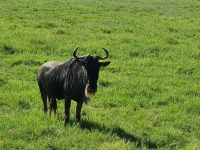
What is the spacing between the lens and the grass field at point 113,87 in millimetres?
6930

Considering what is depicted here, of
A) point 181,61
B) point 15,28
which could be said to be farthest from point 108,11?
point 181,61

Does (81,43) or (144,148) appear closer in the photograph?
(144,148)

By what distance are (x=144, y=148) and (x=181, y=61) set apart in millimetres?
7127

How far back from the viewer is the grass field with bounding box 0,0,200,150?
22.7ft

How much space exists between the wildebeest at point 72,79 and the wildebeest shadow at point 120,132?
283mm

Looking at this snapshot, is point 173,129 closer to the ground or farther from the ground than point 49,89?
closer to the ground

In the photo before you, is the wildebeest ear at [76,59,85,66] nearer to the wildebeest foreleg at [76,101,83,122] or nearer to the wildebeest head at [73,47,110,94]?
the wildebeest head at [73,47,110,94]

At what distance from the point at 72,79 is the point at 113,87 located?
3102mm

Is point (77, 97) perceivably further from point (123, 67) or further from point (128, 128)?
point (123, 67)

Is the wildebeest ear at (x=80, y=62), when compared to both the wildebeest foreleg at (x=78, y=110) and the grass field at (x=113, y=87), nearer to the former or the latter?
the wildebeest foreleg at (x=78, y=110)

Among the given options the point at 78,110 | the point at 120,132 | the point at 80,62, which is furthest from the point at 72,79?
the point at 120,132

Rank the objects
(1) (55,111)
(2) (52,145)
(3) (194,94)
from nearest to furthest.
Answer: (2) (52,145), (1) (55,111), (3) (194,94)

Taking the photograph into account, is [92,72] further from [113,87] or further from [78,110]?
[113,87]

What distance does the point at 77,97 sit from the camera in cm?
734
